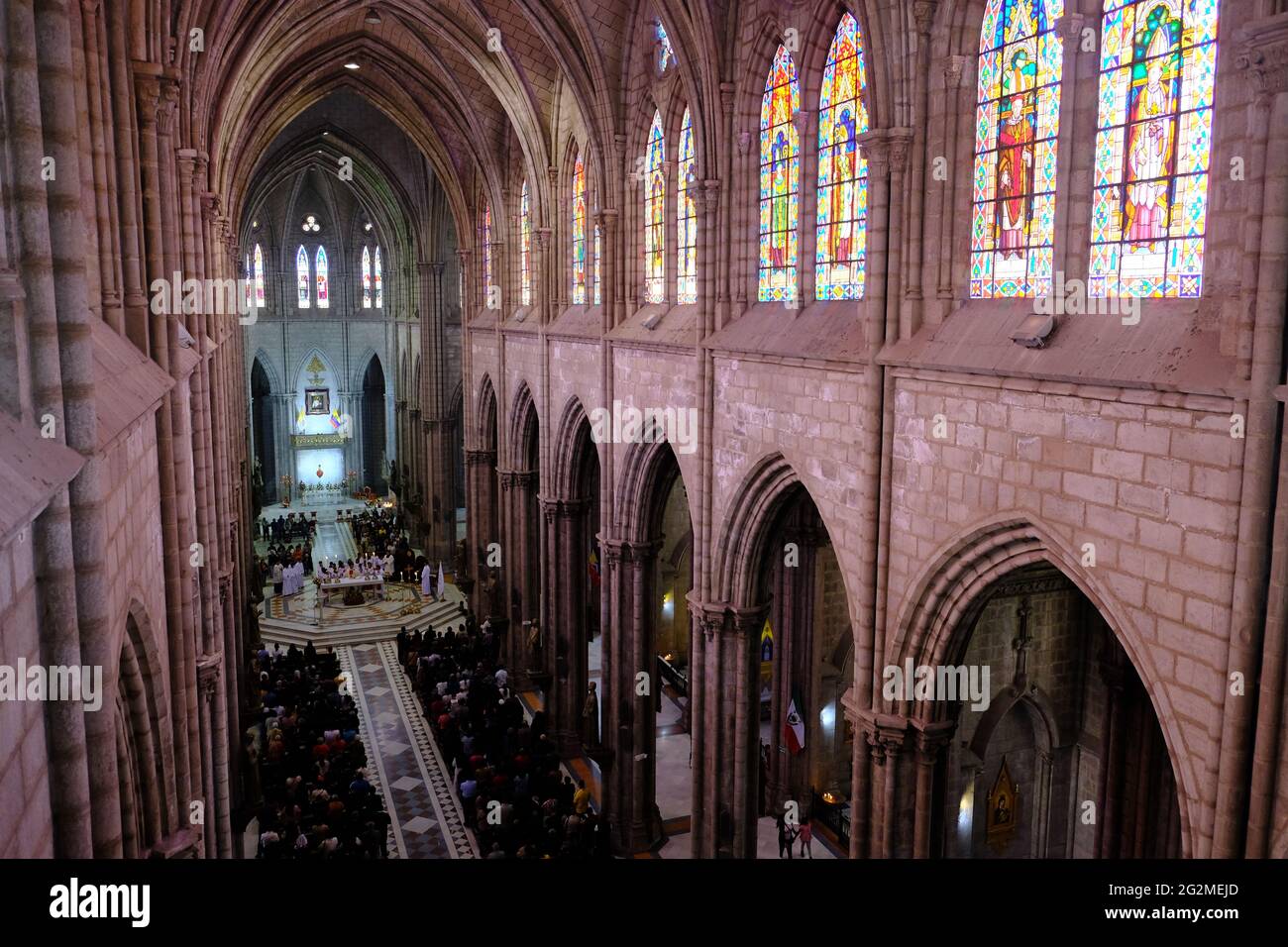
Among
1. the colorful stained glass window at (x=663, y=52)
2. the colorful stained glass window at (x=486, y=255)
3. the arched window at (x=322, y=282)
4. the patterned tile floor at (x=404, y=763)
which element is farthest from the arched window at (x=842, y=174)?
the arched window at (x=322, y=282)

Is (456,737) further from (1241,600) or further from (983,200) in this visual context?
(1241,600)

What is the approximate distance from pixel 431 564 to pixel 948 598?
2632 centimetres

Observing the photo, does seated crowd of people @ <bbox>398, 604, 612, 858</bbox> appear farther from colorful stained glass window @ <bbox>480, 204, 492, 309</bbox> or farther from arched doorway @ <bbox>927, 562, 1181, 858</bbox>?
colorful stained glass window @ <bbox>480, 204, 492, 309</bbox>

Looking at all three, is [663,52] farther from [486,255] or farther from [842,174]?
[486,255]

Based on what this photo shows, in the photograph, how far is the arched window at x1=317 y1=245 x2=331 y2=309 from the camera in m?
44.4

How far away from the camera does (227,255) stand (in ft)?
83.0

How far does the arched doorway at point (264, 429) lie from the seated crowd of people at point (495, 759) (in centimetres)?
2350

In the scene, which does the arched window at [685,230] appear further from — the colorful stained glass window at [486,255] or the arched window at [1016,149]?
the colorful stained glass window at [486,255]

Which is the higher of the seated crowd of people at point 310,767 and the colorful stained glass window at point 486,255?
the colorful stained glass window at point 486,255

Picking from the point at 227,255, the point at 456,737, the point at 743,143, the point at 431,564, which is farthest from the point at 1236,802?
the point at 431,564

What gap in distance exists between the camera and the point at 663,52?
15562mm

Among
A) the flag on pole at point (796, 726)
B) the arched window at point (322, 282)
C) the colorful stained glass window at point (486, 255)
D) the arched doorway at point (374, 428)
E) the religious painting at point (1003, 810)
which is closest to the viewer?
the religious painting at point (1003, 810)

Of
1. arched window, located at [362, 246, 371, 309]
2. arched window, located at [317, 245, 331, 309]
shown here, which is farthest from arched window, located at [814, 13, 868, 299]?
arched window, located at [317, 245, 331, 309]

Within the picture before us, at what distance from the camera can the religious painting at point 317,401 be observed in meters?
44.9
